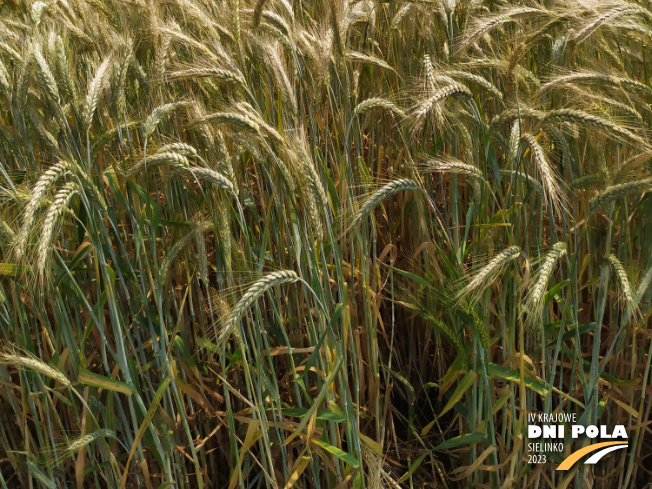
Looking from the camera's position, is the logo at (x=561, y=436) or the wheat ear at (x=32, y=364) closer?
the wheat ear at (x=32, y=364)

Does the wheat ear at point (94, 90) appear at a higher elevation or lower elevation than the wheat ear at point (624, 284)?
higher

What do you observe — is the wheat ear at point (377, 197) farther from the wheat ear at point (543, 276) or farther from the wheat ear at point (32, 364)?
the wheat ear at point (32, 364)

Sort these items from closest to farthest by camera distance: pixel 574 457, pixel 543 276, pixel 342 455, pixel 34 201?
pixel 34 201 < pixel 543 276 < pixel 342 455 < pixel 574 457

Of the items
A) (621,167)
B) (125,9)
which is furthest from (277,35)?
(621,167)

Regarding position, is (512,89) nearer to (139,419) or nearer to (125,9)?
(125,9)

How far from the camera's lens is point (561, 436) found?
5.83 ft

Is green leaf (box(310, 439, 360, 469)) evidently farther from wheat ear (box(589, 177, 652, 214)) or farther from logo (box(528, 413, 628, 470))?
wheat ear (box(589, 177, 652, 214))

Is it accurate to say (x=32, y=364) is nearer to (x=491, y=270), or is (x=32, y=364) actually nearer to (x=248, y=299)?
(x=248, y=299)

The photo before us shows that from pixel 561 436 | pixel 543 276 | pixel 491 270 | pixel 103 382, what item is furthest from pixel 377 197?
pixel 561 436

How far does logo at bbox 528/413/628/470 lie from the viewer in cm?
173

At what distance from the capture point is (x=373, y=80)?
2.36m

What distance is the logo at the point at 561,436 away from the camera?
173cm

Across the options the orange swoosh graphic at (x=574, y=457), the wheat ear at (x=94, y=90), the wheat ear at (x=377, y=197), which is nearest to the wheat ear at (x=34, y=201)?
the wheat ear at (x=94, y=90)

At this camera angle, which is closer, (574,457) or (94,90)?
(94,90)
